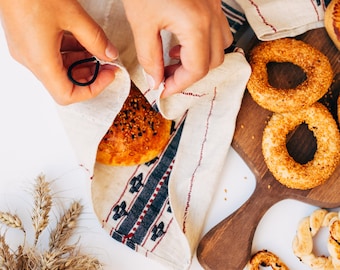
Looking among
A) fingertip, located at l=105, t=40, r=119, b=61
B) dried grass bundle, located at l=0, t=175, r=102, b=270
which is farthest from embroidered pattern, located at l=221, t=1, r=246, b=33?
dried grass bundle, located at l=0, t=175, r=102, b=270

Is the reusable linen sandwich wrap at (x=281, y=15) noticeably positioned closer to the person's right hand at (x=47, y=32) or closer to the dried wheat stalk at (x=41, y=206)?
the person's right hand at (x=47, y=32)

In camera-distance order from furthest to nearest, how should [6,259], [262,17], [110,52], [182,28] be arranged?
[262,17], [6,259], [110,52], [182,28]

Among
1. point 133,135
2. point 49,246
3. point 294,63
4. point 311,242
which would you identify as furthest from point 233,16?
point 49,246

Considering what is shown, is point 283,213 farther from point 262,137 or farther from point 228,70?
point 228,70

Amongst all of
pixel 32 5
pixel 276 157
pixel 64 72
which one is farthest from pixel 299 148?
pixel 32 5

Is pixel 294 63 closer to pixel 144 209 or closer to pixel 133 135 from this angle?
pixel 133 135

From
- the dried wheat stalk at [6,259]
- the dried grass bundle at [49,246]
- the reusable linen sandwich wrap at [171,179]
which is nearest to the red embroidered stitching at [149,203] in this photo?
the reusable linen sandwich wrap at [171,179]

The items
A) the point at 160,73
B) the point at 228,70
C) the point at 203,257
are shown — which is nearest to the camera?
the point at 160,73

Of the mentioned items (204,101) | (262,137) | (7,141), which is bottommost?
(262,137)

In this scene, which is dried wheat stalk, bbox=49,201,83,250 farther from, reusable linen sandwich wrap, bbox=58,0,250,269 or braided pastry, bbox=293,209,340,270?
braided pastry, bbox=293,209,340,270
